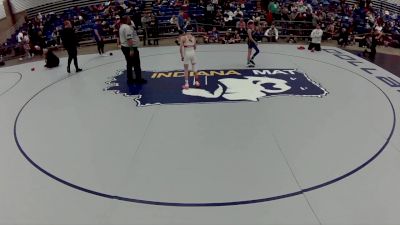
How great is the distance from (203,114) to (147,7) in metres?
12.9

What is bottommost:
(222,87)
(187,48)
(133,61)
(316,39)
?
(222,87)

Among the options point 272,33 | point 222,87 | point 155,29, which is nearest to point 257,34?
point 272,33

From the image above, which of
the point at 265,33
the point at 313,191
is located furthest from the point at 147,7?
the point at 313,191

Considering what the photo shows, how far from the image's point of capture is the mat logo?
25.1 ft

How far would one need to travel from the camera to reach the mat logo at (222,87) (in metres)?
7.66

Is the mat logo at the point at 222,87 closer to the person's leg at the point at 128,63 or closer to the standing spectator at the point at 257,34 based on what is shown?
the person's leg at the point at 128,63

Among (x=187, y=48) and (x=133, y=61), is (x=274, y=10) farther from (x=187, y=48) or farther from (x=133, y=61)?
(x=133, y=61)

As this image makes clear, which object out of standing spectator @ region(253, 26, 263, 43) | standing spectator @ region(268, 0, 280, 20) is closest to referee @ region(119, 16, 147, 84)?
standing spectator @ region(253, 26, 263, 43)

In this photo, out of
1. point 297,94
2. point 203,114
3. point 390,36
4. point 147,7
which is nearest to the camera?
point 203,114

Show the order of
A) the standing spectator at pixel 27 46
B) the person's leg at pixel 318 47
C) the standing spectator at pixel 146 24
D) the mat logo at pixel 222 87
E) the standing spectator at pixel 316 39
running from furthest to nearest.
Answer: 1. the standing spectator at pixel 146 24
2. the standing spectator at pixel 27 46
3. the person's leg at pixel 318 47
4. the standing spectator at pixel 316 39
5. the mat logo at pixel 222 87

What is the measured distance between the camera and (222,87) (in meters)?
8.34

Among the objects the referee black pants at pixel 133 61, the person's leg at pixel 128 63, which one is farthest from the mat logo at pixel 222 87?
the referee black pants at pixel 133 61

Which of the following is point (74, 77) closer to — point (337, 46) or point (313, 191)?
point (313, 191)

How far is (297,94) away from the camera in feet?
25.4
